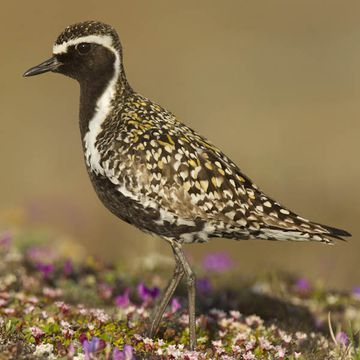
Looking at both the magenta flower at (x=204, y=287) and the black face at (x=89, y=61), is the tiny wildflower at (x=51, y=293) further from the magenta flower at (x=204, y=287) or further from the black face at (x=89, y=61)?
the black face at (x=89, y=61)

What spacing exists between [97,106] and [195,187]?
1.46 m

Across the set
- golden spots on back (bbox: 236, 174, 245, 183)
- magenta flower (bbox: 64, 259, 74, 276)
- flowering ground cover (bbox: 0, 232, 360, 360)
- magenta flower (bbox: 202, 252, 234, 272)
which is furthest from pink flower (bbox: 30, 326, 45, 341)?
magenta flower (bbox: 202, 252, 234, 272)

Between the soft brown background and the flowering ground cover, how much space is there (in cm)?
112

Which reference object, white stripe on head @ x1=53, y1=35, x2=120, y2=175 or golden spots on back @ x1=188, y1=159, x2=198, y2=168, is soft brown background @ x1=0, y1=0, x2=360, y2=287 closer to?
white stripe on head @ x1=53, y1=35, x2=120, y2=175

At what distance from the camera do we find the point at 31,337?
748 cm

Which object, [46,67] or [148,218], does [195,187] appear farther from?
[46,67]

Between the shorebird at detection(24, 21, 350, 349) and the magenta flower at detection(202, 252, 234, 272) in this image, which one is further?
the magenta flower at detection(202, 252, 234, 272)

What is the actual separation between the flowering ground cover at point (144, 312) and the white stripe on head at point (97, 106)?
153 centimetres

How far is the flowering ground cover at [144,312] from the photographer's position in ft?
24.2

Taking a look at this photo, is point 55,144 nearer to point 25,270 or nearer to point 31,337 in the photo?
point 25,270

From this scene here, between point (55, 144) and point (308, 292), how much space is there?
46.7ft

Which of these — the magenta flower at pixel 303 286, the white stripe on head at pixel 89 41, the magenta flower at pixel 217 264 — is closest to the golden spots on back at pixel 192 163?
the white stripe on head at pixel 89 41

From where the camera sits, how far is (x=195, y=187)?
26.6 feet

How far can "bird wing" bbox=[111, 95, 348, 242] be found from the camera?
8.04 meters
